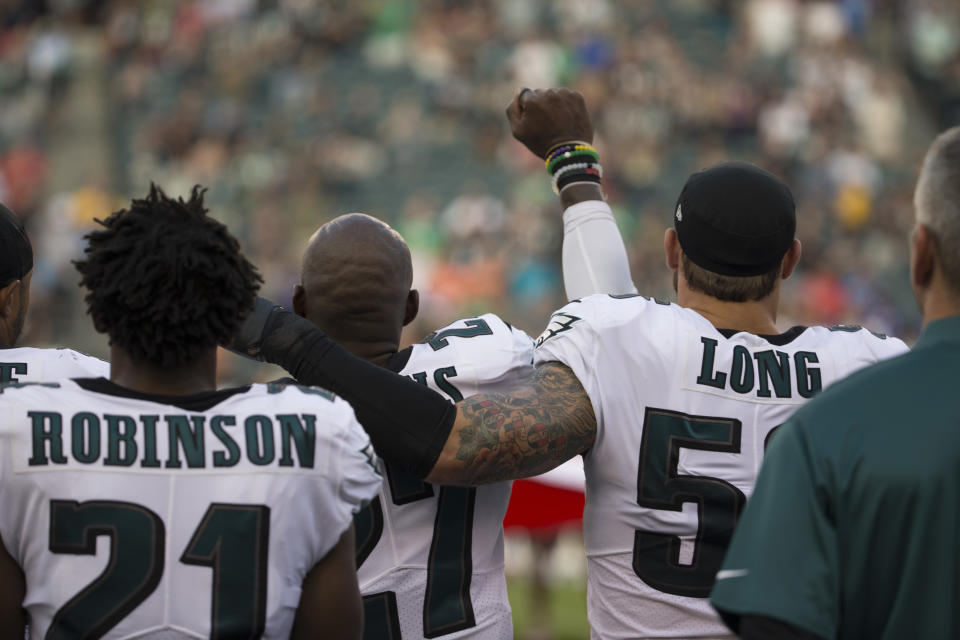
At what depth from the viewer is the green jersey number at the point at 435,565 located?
273 centimetres

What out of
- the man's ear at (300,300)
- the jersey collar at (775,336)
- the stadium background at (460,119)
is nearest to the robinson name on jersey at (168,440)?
the man's ear at (300,300)

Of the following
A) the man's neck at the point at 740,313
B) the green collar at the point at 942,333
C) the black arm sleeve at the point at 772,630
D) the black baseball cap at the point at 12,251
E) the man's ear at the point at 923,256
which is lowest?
the black arm sleeve at the point at 772,630

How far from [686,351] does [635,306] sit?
6.2 inches

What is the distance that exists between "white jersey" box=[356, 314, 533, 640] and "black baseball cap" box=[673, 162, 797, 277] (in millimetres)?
489

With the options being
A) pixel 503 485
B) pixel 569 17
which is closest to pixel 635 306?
pixel 503 485

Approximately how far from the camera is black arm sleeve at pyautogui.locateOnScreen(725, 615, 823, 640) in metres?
1.74

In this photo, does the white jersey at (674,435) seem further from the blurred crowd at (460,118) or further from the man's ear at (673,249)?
the blurred crowd at (460,118)

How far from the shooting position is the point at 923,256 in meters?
1.88

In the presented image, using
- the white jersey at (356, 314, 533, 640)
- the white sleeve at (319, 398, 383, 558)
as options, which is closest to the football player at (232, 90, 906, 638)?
the white jersey at (356, 314, 533, 640)

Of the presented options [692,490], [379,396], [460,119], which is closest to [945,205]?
[692,490]

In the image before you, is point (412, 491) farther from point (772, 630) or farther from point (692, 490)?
point (772, 630)

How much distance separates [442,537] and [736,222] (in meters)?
0.98

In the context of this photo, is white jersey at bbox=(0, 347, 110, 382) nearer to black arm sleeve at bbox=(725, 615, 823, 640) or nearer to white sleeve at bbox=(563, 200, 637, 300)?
white sleeve at bbox=(563, 200, 637, 300)

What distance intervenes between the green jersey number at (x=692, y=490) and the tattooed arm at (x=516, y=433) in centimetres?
15
